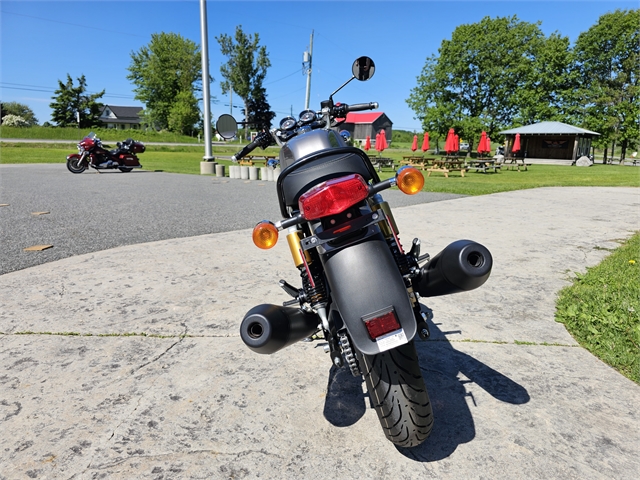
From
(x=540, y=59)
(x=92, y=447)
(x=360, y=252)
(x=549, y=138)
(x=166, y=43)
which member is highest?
(x=166, y=43)

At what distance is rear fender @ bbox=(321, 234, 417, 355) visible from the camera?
1662 mm

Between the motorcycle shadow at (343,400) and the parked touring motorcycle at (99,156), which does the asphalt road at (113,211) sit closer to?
the parked touring motorcycle at (99,156)

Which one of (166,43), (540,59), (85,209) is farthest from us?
(166,43)

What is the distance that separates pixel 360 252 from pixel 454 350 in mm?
1401

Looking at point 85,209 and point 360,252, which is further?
point 85,209

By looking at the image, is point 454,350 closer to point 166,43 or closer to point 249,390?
point 249,390

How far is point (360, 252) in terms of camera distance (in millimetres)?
1773

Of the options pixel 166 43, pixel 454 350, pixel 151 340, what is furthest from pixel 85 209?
pixel 166 43

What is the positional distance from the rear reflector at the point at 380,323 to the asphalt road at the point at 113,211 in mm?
4410

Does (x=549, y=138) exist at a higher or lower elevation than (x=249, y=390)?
higher

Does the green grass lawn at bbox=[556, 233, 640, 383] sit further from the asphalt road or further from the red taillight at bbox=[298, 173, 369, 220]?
the asphalt road

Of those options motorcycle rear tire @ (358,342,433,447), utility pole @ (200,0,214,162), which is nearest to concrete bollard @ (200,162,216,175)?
utility pole @ (200,0,214,162)

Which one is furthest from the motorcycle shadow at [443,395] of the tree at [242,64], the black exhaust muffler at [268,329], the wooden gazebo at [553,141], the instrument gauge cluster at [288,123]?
the tree at [242,64]

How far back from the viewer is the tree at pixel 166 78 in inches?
2566
